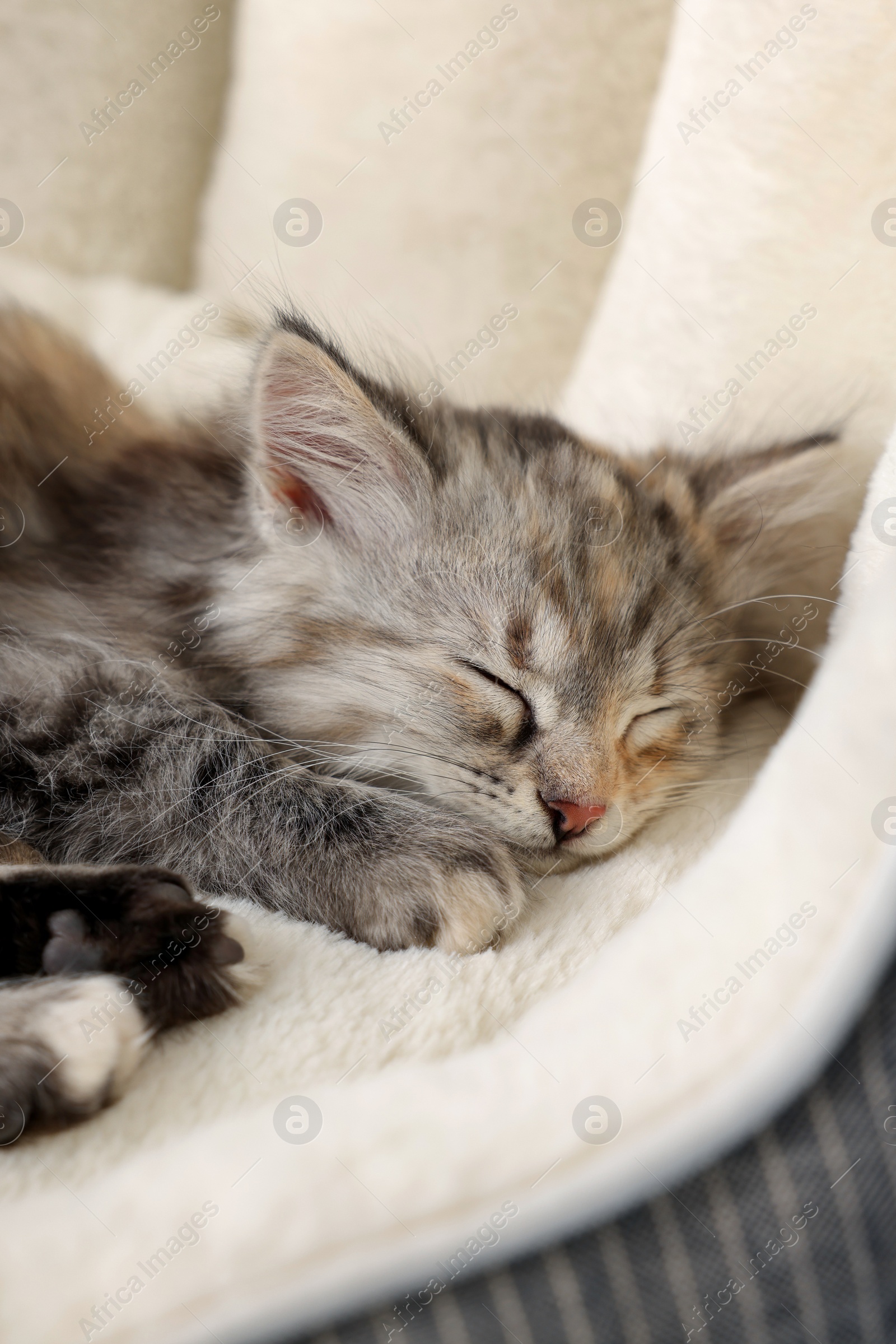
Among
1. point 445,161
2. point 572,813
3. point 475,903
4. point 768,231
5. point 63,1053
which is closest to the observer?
point 63,1053

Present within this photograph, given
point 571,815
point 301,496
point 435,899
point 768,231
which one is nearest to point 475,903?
point 435,899

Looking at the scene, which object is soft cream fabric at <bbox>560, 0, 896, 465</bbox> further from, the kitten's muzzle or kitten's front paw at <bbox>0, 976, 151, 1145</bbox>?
kitten's front paw at <bbox>0, 976, 151, 1145</bbox>

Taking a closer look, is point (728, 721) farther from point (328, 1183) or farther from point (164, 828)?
point (328, 1183)

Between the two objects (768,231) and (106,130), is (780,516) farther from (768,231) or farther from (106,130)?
(106,130)

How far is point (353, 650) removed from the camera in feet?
4.07

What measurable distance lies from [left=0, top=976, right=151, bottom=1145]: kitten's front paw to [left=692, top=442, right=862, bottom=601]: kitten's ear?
113 centimetres

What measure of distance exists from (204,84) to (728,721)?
220 cm

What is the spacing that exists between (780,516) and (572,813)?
696mm

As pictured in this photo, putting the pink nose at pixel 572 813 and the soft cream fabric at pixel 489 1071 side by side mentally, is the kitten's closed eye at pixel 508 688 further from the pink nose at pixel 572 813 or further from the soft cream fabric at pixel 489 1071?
the soft cream fabric at pixel 489 1071

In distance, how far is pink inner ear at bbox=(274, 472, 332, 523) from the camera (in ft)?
4.19

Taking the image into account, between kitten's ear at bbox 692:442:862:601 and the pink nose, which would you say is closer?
the pink nose

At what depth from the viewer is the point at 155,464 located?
4.73 ft

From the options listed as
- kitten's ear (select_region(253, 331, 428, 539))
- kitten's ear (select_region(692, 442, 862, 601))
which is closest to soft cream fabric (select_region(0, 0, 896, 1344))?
kitten's ear (select_region(692, 442, 862, 601))

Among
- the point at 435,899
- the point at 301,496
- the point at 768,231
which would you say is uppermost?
the point at 768,231
